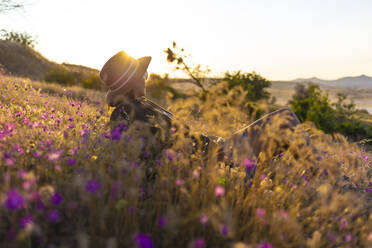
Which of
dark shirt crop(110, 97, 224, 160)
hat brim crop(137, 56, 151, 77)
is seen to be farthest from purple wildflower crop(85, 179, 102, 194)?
hat brim crop(137, 56, 151, 77)

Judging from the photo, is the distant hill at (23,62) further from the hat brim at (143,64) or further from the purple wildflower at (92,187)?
the purple wildflower at (92,187)

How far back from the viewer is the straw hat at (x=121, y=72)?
2.63 m

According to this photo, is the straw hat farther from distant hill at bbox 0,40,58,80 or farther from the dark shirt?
distant hill at bbox 0,40,58,80

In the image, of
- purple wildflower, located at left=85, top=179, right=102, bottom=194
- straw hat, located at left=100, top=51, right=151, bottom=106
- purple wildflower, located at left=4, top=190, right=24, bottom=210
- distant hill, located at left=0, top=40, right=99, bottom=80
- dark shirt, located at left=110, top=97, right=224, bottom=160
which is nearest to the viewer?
purple wildflower, located at left=4, top=190, right=24, bottom=210

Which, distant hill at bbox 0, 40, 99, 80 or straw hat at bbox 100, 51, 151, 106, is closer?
straw hat at bbox 100, 51, 151, 106

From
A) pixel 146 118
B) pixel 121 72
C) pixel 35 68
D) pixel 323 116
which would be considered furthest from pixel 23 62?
pixel 146 118

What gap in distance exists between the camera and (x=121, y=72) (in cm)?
265

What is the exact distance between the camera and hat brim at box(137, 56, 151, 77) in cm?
272

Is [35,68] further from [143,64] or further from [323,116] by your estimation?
[143,64]

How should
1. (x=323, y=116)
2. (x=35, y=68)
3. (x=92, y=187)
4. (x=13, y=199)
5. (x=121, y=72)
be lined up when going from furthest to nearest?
1. (x=35, y=68)
2. (x=323, y=116)
3. (x=121, y=72)
4. (x=92, y=187)
5. (x=13, y=199)

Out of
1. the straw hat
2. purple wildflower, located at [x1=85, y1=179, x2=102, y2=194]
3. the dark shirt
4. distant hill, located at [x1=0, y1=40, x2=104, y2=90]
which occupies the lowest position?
purple wildflower, located at [x1=85, y1=179, x2=102, y2=194]

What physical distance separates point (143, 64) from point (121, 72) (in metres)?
0.27

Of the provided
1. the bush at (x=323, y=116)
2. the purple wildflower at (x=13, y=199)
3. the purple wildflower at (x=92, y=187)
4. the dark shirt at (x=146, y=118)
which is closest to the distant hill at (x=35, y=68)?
the bush at (x=323, y=116)

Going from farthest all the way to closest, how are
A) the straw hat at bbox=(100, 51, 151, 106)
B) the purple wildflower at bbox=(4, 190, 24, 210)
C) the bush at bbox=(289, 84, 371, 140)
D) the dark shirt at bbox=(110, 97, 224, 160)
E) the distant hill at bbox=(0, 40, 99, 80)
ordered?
the distant hill at bbox=(0, 40, 99, 80) → the bush at bbox=(289, 84, 371, 140) → the straw hat at bbox=(100, 51, 151, 106) → the dark shirt at bbox=(110, 97, 224, 160) → the purple wildflower at bbox=(4, 190, 24, 210)
